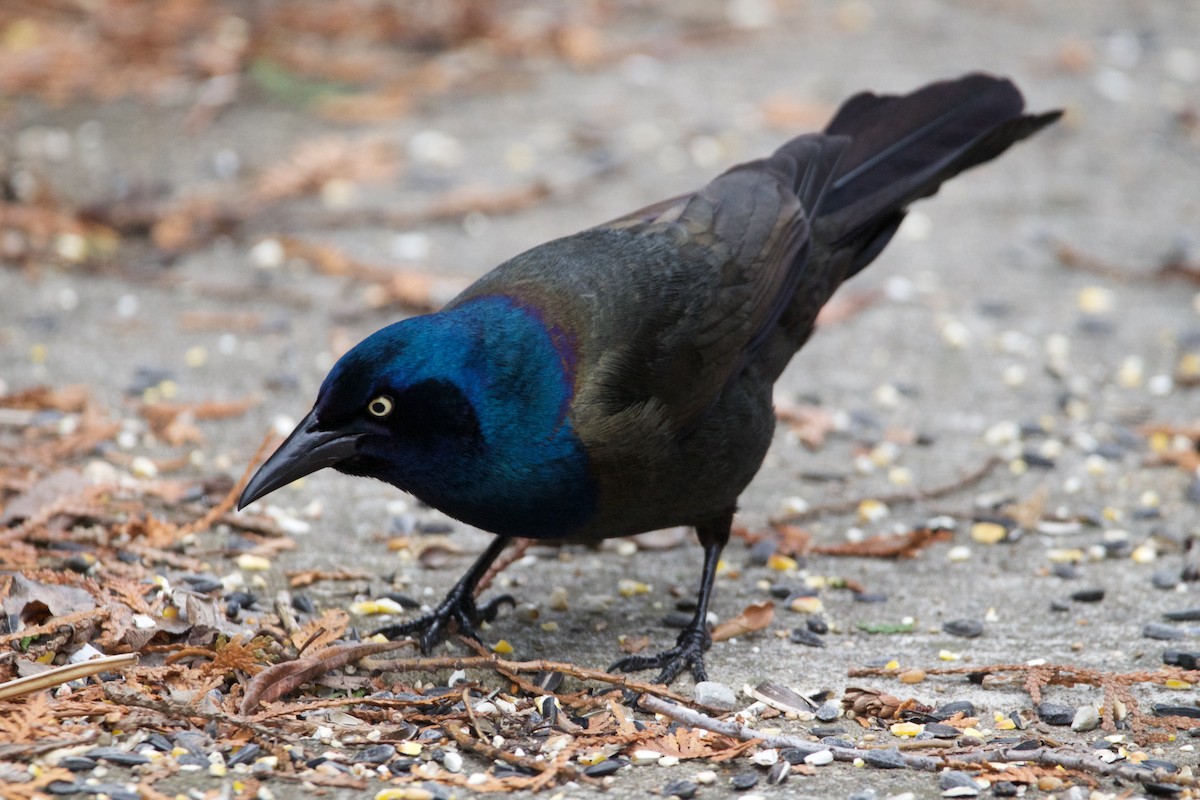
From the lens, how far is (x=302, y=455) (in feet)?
12.4

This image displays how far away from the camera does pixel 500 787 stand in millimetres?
3338

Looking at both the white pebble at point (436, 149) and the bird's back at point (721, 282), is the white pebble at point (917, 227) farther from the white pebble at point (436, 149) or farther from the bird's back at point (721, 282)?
the white pebble at point (436, 149)

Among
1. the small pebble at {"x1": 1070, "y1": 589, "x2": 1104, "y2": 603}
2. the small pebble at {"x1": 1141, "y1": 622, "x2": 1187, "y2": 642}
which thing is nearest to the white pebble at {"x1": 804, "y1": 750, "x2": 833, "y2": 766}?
the small pebble at {"x1": 1141, "y1": 622, "x2": 1187, "y2": 642}

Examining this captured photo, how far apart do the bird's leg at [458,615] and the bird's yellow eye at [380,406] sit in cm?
84

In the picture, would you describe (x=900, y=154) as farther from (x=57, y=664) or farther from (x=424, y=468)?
(x=57, y=664)

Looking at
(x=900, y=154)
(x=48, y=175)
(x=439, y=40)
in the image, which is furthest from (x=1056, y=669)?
(x=439, y=40)

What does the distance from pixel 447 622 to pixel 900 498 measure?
1.97 meters

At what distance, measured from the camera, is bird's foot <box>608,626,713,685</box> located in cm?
414

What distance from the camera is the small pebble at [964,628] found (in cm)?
445

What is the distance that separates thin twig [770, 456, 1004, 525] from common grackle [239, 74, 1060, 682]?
2.40 ft

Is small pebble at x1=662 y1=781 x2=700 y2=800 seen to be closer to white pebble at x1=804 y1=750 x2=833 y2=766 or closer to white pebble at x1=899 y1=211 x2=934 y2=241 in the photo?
white pebble at x1=804 y1=750 x2=833 y2=766

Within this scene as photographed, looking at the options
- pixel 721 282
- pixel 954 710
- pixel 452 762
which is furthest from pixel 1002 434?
pixel 452 762

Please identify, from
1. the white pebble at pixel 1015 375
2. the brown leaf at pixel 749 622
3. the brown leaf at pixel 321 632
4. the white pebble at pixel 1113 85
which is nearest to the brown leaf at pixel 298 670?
the brown leaf at pixel 321 632

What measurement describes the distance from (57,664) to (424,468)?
→ 3.51 feet
